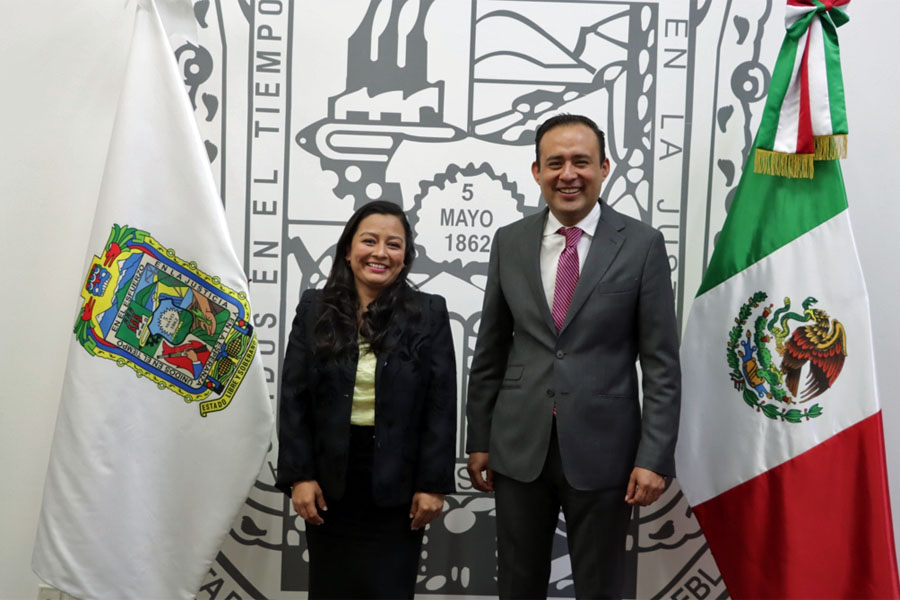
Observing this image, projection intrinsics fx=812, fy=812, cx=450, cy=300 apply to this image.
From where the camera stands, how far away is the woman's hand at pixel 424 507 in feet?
7.02

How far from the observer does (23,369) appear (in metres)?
2.74

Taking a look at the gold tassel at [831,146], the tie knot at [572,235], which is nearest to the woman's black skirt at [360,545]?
the tie knot at [572,235]

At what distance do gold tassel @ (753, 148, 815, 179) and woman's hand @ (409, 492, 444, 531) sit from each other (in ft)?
4.48

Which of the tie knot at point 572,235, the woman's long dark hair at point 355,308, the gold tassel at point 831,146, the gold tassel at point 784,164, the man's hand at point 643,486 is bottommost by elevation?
the man's hand at point 643,486

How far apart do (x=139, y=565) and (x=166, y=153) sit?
3.89 feet

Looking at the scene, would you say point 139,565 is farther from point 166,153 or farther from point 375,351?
point 166,153

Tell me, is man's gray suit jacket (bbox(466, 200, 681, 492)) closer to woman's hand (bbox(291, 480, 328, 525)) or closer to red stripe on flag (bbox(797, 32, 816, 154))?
woman's hand (bbox(291, 480, 328, 525))

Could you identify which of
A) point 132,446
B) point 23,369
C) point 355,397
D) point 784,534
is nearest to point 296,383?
point 355,397

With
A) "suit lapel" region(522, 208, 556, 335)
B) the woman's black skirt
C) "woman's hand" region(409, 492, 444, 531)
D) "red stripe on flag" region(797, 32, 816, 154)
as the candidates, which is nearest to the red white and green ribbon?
"red stripe on flag" region(797, 32, 816, 154)

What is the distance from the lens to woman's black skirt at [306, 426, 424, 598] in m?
2.16

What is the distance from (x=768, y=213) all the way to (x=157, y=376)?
1879 mm

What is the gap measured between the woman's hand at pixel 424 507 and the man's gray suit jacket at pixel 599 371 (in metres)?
0.19

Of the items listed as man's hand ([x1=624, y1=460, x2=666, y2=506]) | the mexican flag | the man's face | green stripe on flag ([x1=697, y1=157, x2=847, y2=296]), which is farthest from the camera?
green stripe on flag ([x1=697, y1=157, x2=847, y2=296])

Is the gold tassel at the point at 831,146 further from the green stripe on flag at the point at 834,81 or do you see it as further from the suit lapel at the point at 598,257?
the suit lapel at the point at 598,257
